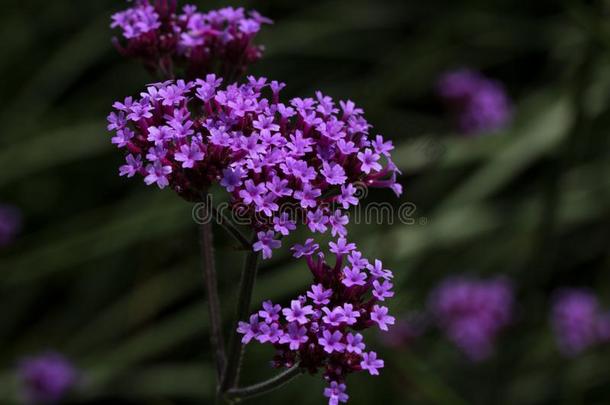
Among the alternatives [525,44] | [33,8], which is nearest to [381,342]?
[525,44]

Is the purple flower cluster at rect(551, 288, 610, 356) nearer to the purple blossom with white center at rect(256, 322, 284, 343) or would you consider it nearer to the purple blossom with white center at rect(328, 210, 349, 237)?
the purple blossom with white center at rect(328, 210, 349, 237)

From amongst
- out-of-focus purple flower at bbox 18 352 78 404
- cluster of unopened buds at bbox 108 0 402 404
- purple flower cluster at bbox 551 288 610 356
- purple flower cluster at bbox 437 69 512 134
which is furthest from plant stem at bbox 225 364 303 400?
purple flower cluster at bbox 437 69 512 134

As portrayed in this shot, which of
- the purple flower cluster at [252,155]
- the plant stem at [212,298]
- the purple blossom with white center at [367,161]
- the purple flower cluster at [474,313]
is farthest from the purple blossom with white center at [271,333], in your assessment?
the purple flower cluster at [474,313]

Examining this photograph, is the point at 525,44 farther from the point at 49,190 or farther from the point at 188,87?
the point at 188,87

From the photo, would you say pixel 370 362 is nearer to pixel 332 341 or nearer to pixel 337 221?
pixel 332 341

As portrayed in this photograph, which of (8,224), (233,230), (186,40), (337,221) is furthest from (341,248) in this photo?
(8,224)

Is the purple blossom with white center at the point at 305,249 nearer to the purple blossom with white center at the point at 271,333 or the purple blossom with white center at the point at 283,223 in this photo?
the purple blossom with white center at the point at 283,223
